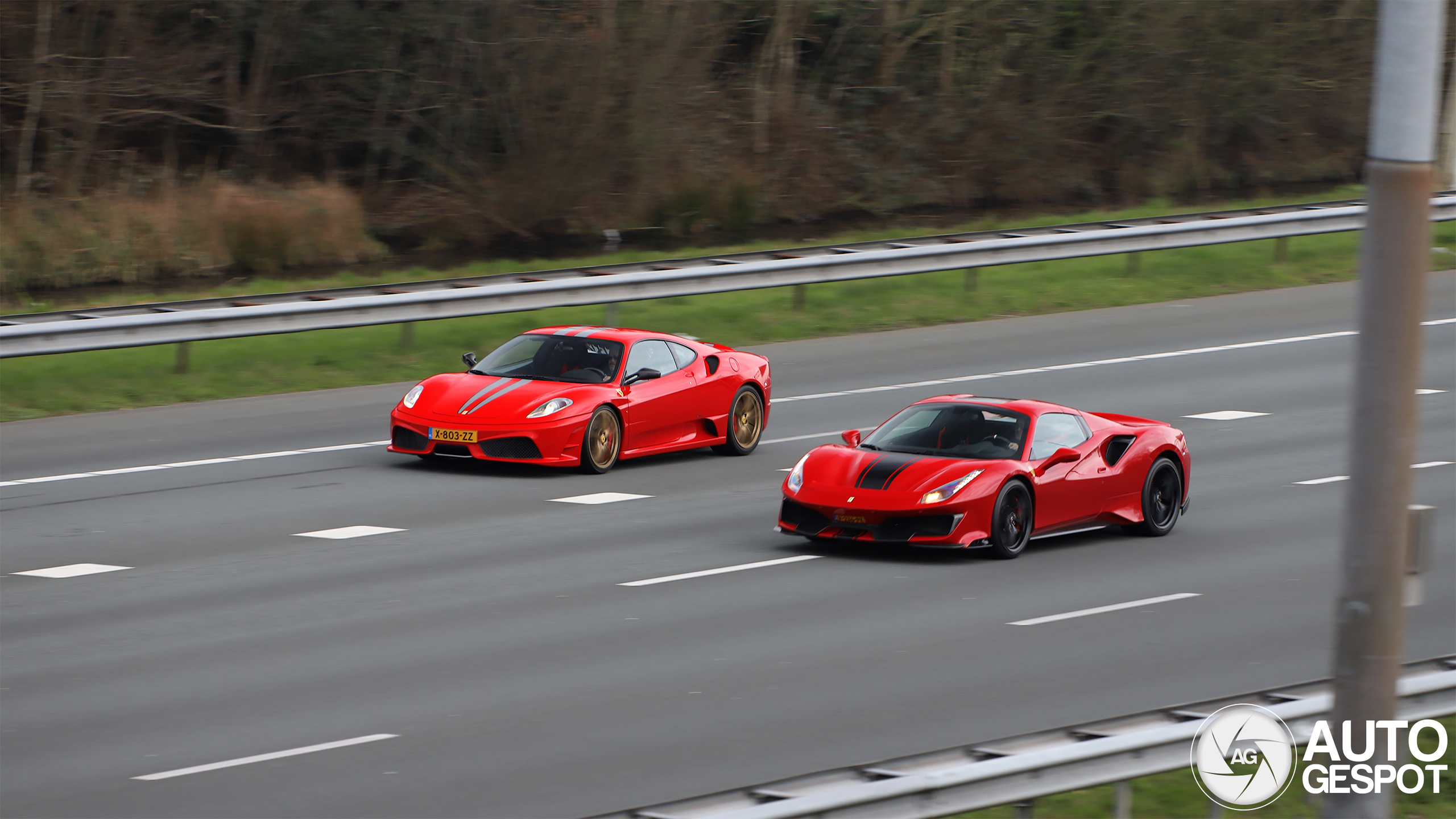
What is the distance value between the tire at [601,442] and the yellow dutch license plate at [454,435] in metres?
0.99

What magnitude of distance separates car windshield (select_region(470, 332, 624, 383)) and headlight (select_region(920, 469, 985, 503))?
4.72 meters

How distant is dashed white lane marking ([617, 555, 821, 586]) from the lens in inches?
522

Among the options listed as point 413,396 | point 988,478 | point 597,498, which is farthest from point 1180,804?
point 413,396

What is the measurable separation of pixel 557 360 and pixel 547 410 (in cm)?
118

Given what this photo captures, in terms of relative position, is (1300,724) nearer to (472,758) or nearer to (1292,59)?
(472,758)

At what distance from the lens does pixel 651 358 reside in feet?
60.4

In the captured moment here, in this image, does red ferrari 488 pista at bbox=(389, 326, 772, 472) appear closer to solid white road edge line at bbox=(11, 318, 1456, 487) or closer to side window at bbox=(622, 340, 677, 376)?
side window at bbox=(622, 340, 677, 376)

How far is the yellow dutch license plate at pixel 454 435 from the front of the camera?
1705 cm

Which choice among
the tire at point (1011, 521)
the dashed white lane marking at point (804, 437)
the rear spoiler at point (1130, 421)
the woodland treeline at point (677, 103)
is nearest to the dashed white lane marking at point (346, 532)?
the tire at point (1011, 521)

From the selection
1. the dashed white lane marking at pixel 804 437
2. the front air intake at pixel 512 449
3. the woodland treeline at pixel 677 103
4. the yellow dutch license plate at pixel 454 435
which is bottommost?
the dashed white lane marking at pixel 804 437

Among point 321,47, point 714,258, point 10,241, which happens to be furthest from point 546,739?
point 321,47

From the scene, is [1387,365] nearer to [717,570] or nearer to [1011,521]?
[717,570]

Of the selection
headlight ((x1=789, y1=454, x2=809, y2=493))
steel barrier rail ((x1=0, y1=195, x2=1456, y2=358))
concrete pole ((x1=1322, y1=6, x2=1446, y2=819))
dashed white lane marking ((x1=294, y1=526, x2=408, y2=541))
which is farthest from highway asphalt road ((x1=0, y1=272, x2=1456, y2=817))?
concrete pole ((x1=1322, y1=6, x2=1446, y2=819))

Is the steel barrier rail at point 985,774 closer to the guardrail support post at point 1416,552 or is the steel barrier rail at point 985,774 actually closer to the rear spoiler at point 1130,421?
the guardrail support post at point 1416,552
